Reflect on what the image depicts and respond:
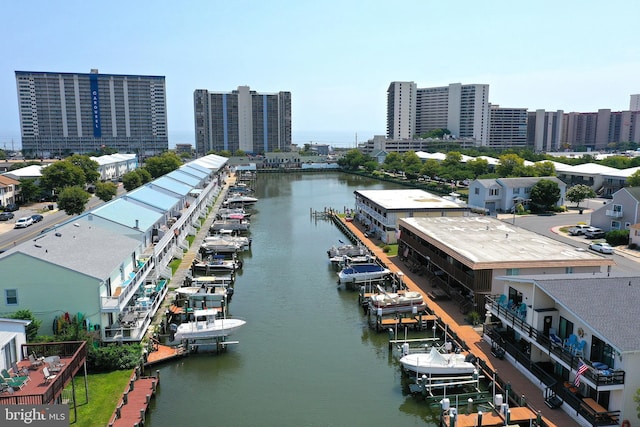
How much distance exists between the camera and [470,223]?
35.0m

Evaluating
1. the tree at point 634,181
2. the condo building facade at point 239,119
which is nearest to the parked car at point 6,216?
the tree at point 634,181

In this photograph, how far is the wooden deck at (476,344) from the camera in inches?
640

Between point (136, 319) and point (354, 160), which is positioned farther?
point (354, 160)

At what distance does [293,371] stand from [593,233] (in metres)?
32.3

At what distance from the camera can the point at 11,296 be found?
19719 mm

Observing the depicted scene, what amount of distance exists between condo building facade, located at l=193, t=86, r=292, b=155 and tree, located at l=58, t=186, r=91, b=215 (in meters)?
108

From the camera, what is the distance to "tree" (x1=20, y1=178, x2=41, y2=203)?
57.5 meters

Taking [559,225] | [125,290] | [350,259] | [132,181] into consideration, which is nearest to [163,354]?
[125,290]

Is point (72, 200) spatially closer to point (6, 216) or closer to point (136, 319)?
point (6, 216)

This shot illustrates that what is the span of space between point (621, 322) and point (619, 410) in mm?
2594

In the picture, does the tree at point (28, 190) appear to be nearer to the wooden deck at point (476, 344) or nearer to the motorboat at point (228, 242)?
the motorboat at point (228, 242)

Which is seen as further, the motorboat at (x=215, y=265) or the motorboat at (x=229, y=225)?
the motorboat at (x=229, y=225)

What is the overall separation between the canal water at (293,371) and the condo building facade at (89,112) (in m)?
122

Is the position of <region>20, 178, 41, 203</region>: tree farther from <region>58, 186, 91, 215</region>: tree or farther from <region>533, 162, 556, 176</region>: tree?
<region>533, 162, 556, 176</region>: tree
